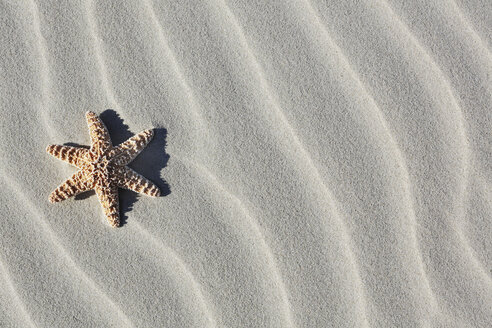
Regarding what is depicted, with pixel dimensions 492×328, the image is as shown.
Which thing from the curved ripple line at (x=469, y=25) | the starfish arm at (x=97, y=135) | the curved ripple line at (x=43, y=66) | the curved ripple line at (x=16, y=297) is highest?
the curved ripple line at (x=469, y=25)

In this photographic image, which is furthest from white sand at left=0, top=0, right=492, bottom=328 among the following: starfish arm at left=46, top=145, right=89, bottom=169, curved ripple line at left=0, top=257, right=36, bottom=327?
starfish arm at left=46, top=145, right=89, bottom=169

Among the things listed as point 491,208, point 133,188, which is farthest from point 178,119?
point 491,208

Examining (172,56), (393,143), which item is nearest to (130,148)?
(172,56)

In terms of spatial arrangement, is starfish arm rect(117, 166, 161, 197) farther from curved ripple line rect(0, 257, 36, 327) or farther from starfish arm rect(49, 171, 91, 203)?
curved ripple line rect(0, 257, 36, 327)

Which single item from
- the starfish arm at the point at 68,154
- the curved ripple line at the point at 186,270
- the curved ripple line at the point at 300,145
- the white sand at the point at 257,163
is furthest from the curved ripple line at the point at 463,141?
the starfish arm at the point at 68,154

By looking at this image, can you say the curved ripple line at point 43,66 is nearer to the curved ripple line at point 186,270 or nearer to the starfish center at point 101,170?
the starfish center at point 101,170

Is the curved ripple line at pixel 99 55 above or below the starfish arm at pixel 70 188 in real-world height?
above

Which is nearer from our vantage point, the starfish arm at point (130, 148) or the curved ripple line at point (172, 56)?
the starfish arm at point (130, 148)
